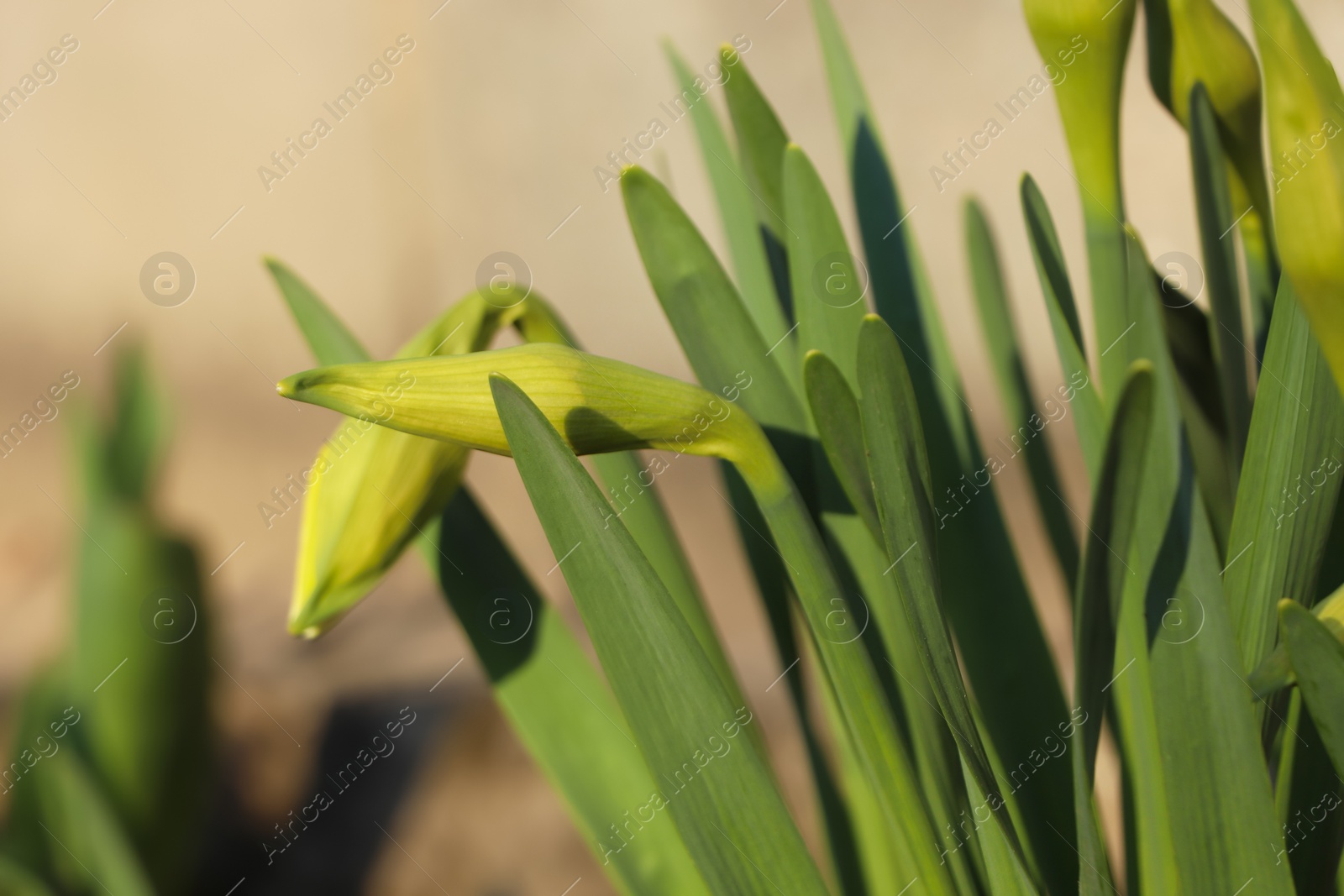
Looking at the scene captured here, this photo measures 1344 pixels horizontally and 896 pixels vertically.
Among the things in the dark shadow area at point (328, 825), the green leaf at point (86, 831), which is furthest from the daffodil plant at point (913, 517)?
the dark shadow area at point (328, 825)

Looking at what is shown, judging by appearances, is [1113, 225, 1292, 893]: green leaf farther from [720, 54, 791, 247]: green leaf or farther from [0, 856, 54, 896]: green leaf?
[0, 856, 54, 896]: green leaf

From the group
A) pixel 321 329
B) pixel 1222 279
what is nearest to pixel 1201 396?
pixel 1222 279

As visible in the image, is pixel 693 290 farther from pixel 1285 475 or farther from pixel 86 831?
pixel 86 831

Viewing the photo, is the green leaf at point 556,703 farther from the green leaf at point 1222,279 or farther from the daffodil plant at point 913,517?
the green leaf at point 1222,279

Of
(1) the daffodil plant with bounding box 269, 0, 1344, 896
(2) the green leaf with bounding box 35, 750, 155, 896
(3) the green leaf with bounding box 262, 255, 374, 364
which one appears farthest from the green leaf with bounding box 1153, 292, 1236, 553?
(2) the green leaf with bounding box 35, 750, 155, 896

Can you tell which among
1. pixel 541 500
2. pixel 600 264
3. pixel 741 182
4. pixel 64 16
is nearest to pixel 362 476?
pixel 541 500
